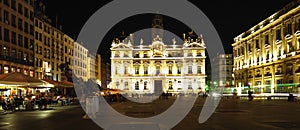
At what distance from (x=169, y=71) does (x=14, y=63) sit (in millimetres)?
62939

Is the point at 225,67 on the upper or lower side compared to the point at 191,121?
upper

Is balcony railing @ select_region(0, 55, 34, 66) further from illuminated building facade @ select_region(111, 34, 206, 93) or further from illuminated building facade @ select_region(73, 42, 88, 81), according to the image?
illuminated building facade @ select_region(111, 34, 206, 93)

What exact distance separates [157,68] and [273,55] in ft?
147

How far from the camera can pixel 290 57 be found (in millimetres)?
62344

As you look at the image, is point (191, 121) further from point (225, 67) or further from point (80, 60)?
point (225, 67)

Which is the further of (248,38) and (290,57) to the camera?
(248,38)

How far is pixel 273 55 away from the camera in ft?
235

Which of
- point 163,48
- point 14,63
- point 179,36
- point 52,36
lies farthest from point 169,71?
point 14,63

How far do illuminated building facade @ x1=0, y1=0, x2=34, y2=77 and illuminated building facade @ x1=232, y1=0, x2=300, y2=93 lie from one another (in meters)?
43.9

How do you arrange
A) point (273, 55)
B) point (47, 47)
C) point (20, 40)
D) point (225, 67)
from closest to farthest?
point (20, 40), point (273, 55), point (47, 47), point (225, 67)

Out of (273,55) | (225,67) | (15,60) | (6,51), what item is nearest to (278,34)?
(273,55)

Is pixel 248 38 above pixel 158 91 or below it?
above

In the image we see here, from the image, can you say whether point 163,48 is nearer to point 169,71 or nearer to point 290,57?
point 169,71

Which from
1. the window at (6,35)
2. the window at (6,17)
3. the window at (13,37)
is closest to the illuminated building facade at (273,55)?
the window at (13,37)
